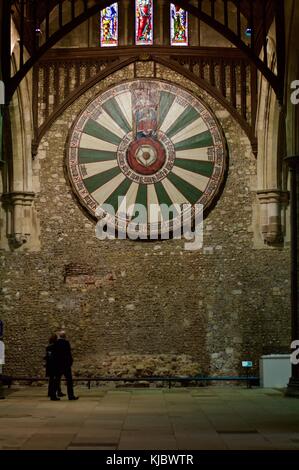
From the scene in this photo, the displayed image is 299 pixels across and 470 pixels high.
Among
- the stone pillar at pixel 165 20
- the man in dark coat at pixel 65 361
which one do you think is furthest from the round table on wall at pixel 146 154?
the man in dark coat at pixel 65 361

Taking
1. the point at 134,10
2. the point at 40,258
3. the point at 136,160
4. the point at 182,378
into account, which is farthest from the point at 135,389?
the point at 134,10

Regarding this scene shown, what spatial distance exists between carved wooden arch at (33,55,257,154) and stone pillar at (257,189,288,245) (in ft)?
3.30

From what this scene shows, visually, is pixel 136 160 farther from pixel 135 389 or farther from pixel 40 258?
pixel 135 389

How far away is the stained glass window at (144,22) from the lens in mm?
17625

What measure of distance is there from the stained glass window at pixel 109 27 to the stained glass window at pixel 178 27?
1056 millimetres

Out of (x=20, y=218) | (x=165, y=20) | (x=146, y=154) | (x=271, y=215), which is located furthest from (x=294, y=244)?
(x=165, y=20)

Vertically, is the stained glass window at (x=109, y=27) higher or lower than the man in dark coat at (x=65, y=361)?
higher

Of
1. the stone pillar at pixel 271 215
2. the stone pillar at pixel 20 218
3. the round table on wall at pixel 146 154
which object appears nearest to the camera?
the stone pillar at pixel 271 215

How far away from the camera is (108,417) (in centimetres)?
1009

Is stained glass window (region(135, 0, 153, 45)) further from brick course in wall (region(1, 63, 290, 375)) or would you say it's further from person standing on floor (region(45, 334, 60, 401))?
person standing on floor (region(45, 334, 60, 401))

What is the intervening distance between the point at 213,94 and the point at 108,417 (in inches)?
342

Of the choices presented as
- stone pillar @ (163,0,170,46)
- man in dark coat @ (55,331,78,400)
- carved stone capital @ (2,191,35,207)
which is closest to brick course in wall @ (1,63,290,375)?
carved stone capital @ (2,191,35,207)

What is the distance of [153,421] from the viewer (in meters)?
9.57

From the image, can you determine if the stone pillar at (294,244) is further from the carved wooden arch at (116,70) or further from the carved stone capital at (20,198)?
the carved stone capital at (20,198)
